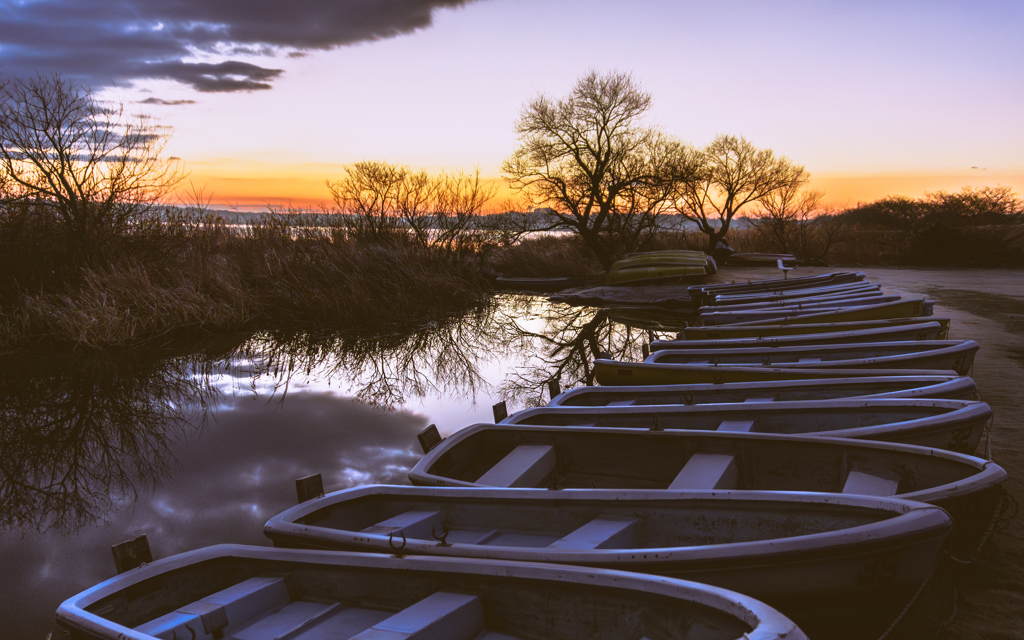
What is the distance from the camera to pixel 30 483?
663 cm

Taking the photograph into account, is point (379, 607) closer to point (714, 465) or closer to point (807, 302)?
point (714, 465)

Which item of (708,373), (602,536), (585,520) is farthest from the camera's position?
(708,373)

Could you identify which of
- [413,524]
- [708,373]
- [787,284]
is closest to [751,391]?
[708,373]

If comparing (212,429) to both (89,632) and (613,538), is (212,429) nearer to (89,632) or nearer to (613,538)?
(89,632)

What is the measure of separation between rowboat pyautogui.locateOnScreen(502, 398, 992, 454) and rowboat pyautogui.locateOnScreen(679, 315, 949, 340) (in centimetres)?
373

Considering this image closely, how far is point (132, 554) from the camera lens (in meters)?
2.92

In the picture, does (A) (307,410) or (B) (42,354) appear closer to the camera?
(A) (307,410)

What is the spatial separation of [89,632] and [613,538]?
2264 mm

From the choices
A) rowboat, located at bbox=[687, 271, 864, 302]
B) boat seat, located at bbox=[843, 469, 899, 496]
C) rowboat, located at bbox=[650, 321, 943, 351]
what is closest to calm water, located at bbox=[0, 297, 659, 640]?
rowboat, located at bbox=[687, 271, 864, 302]

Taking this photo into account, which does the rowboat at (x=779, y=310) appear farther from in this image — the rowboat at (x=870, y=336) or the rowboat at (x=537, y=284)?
the rowboat at (x=537, y=284)

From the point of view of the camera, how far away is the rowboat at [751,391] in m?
5.14

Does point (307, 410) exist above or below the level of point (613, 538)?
below

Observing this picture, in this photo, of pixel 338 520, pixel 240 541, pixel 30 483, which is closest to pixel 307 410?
pixel 30 483

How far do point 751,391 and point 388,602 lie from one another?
159 inches
